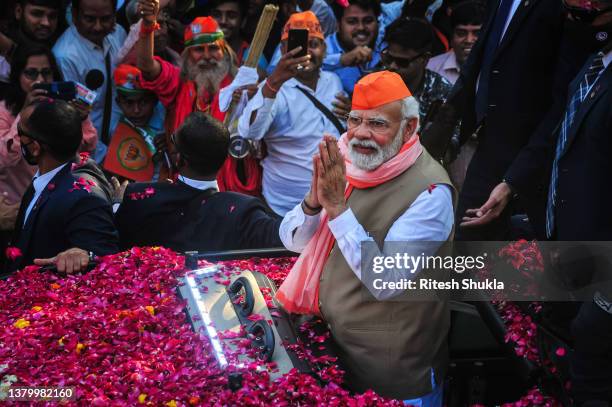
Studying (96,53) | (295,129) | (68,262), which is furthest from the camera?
(96,53)

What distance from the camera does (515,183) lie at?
13.8 ft

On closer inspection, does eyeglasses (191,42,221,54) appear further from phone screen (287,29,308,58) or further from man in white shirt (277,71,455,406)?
man in white shirt (277,71,455,406)

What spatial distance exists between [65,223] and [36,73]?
8.07ft

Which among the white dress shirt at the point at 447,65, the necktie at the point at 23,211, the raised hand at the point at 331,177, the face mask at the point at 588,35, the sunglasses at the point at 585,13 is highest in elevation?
the sunglasses at the point at 585,13

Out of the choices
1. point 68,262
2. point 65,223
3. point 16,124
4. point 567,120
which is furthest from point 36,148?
point 567,120

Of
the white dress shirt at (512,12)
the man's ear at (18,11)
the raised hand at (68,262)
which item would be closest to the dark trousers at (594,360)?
the white dress shirt at (512,12)

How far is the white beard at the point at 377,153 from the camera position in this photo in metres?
3.76

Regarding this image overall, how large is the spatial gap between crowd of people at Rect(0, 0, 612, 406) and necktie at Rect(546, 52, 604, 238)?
0.04 ft

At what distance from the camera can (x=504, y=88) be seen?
4574 mm

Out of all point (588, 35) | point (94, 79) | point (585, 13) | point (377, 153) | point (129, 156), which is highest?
point (585, 13)

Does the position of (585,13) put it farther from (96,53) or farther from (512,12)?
(96,53)

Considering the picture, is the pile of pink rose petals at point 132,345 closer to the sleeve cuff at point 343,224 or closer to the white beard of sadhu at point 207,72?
the sleeve cuff at point 343,224

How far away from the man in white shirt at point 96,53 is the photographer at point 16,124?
0.33 metres

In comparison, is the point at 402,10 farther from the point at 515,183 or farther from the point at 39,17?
the point at 515,183
